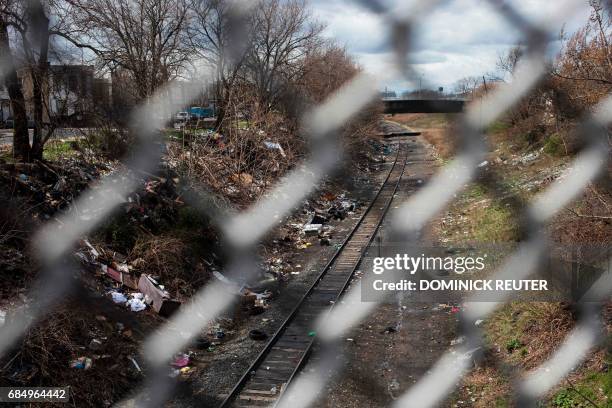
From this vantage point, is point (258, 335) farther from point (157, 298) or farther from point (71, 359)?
point (71, 359)

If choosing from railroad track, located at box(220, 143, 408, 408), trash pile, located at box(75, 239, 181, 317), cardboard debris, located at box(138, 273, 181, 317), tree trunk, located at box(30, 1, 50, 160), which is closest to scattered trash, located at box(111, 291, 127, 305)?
trash pile, located at box(75, 239, 181, 317)

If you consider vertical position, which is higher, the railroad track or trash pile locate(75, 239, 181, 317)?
trash pile locate(75, 239, 181, 317)

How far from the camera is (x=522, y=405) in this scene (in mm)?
1959

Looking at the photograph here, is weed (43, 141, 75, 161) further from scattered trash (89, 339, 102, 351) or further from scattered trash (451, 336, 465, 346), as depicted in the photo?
scattered trash (451, 336, 465, 346)

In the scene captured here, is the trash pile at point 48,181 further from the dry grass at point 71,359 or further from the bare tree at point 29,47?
the dry grass at point 71,359

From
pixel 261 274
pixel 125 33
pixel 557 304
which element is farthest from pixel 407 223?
pixel 125 33

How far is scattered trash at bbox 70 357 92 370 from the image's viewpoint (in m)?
2.51

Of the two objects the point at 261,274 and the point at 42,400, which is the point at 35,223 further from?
the point at 261,274

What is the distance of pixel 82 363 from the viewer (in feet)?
8.36

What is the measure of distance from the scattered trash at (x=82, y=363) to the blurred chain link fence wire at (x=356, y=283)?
0.26 meters

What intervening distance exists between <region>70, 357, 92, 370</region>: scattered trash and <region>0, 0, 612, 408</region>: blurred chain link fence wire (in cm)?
26

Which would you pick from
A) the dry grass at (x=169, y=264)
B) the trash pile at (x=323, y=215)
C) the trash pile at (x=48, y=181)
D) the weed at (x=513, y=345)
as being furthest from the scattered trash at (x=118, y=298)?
the trash pile at (x=323, y=215)

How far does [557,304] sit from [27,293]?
95.4 inches

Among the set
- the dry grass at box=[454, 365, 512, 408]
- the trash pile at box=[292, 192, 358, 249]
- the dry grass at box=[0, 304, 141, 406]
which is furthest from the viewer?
the trash pile at box=[292, 192, 358, 249]
